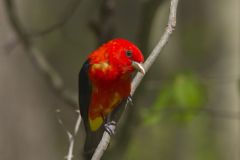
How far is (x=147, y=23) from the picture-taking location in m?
5.52

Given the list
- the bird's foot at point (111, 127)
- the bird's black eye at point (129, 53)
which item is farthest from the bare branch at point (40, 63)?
the bird's black eye at point (129, 53)

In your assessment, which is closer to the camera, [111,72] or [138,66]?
[138,66]

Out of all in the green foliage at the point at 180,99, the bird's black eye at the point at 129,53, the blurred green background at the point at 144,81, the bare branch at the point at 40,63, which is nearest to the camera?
the bird's black eye at the point at 129,53

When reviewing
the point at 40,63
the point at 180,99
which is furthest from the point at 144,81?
the point at 40,63

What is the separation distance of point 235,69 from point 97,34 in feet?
9.59

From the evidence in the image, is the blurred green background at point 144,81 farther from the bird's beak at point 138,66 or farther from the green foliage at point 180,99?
the bird's beak at point 138,66

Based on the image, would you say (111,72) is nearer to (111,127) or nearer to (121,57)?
(121,57)

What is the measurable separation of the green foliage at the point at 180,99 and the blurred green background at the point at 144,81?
0.24 meters

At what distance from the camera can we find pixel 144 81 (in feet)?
18.9

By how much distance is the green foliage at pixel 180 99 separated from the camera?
545 cm

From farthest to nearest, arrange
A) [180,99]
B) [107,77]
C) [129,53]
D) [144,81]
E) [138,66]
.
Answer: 1. [144,81]
2. [180,99]
3. [107,77]
4. [129,53]
5. [138,66]

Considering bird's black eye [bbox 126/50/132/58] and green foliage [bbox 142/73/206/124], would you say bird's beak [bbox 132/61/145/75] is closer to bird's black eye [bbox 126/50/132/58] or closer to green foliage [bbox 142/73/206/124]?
bird's black eye [bbox 126/50/132/58]

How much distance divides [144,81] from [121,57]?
136 centimetres

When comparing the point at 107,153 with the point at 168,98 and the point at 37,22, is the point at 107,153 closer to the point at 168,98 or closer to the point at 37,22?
the point at 168,98
